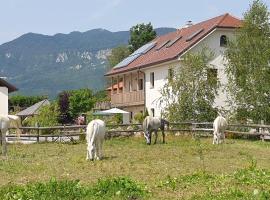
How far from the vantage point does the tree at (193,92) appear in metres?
36.5

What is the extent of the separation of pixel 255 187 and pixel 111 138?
2125 cm

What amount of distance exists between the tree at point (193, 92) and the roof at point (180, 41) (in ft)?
17.6

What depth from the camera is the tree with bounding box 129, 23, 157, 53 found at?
3142 inches

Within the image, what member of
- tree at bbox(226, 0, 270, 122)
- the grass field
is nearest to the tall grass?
the grass field

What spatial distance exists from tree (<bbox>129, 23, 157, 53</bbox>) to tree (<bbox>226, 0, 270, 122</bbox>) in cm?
4330

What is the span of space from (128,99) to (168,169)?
1404 inches

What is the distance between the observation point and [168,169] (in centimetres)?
1683

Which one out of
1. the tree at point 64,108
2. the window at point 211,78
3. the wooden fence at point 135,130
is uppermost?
the window at point 211,78

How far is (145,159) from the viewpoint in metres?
20.0

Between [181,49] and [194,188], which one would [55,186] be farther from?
[181,49]

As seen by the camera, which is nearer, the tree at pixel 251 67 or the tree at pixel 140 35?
the tree at pixel 251 67

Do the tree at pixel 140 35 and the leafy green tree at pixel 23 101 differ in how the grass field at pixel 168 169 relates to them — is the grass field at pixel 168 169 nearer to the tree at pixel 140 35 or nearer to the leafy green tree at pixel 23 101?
the tree at pixel 140 35

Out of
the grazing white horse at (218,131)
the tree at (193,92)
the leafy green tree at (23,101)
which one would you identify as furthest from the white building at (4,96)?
the leafy green tree at (23,101)

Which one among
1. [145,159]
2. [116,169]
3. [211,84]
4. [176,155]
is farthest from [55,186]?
[211,84]
